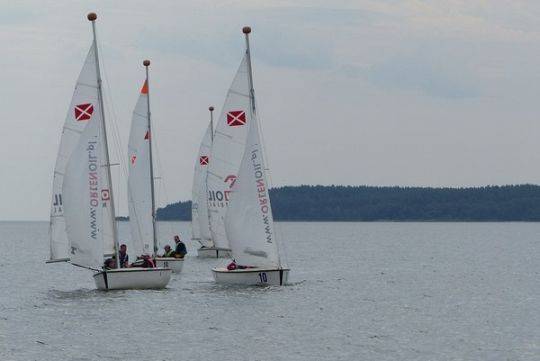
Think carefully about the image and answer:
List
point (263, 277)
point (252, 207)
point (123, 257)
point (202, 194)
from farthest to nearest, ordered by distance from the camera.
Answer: point (202, 194), point (123, 257), point (252, 207), point (263, 277)

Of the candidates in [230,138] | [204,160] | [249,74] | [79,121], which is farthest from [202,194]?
[79,121]

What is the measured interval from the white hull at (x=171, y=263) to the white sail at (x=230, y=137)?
17.4 ft

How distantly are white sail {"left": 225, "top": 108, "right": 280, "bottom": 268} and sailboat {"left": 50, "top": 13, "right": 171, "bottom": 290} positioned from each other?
11.7 feet

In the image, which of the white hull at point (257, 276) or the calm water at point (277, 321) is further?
the white hull at point (257, 276)

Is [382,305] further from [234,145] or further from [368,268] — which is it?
[368,268]

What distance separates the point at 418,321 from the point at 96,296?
528 inches

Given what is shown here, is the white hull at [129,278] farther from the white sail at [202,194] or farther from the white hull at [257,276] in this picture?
the white sail at [202,194]

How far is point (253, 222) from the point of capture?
46.2 meters

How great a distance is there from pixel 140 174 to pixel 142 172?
150mm

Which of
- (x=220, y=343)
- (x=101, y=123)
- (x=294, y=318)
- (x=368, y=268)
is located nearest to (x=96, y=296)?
(x=101, y=123)

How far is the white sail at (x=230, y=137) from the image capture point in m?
48.2

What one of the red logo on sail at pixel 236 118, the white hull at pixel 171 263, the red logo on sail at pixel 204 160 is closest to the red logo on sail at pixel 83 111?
the red logo on sail at pixel 236 118

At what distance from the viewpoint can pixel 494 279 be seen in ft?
210

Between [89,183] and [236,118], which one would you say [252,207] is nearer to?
[236,118]
